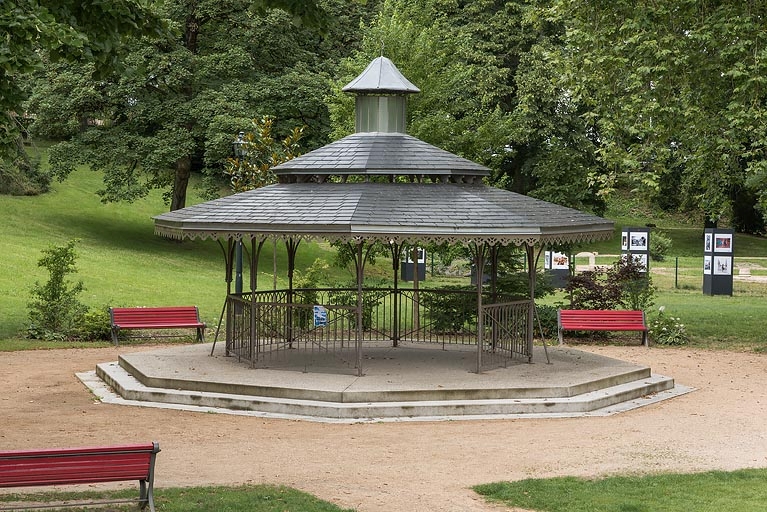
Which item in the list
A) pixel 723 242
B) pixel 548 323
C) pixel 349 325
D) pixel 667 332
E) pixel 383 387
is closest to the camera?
pixel 383 387

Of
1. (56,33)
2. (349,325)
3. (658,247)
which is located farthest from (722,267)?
(56,33)

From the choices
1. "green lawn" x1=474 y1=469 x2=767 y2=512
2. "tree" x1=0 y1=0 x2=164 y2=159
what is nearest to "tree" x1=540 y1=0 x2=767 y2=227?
"green lawn" x1=474 y1=469 x2=767 y2=512

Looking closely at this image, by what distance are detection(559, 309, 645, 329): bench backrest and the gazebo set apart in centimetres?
254

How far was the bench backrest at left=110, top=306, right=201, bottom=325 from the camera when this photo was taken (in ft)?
74.8

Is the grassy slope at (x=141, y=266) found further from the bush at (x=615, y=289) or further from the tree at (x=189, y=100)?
the tree at (x=189, y=100)

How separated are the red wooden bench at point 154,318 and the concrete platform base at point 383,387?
380 centimetres

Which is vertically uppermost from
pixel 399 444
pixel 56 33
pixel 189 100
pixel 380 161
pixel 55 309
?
pixel 189 100

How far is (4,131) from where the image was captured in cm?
1136

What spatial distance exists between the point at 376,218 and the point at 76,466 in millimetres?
8316

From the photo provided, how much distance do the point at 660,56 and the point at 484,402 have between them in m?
9.75

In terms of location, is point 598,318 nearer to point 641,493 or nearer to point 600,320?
point 600,320

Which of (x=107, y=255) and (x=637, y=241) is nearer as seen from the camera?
(x=637, y=241)

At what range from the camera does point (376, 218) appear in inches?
643

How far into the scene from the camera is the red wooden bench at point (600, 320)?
22953mm
